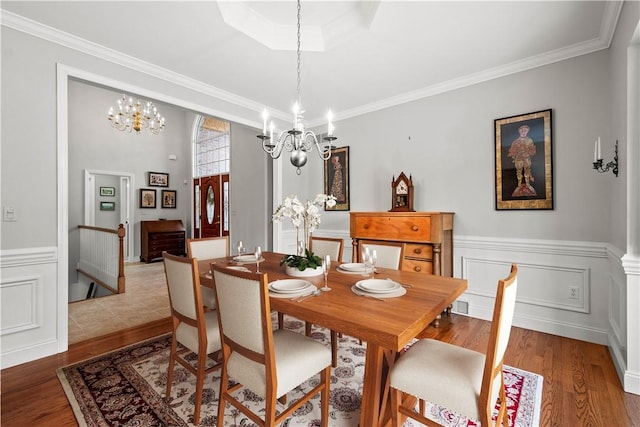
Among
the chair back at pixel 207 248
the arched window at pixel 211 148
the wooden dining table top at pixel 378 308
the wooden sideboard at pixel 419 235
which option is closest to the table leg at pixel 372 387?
the wooden dining table top at pixel 378 308

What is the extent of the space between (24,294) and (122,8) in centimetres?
242

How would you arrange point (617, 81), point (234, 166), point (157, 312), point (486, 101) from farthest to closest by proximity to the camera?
point (234, 166), point (157, 312), point (486, 101), point (617, 81)

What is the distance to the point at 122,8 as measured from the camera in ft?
7.18

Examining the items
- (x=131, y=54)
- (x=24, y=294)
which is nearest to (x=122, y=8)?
(x=131, y=54)

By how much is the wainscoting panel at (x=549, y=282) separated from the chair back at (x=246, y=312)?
2.79 metres

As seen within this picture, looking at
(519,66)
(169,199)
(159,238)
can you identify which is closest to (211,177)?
(169,199)

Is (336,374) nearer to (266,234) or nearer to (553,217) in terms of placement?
(553,217)

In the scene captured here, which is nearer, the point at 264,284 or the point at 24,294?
the point at 264,284

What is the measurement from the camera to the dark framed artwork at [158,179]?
742 centimetres

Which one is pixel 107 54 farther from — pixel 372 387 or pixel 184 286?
pixel 372 387

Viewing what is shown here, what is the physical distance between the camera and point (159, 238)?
275 inches

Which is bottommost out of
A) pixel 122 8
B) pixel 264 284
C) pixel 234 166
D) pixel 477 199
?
pixel 264 284

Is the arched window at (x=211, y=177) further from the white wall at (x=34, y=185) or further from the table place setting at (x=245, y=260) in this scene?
the table place setting at (x=245, y=260)

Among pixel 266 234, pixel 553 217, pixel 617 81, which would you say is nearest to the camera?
pixel 617 81
